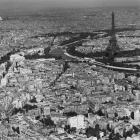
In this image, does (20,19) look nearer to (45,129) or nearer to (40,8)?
(40,8)

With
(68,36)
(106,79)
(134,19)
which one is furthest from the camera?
(134,19)

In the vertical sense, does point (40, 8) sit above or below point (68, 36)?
above

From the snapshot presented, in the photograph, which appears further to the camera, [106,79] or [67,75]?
[67,75]

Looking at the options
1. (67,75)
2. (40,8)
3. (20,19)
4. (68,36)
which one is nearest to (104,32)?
(68,36)

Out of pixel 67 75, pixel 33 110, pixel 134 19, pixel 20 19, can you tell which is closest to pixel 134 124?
pixel 33 110

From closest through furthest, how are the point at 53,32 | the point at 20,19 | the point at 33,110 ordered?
1. the point at 33,110
2. the point at 53,32
3. the point at 20,19

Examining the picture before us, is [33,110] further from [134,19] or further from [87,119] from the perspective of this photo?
[134,19]

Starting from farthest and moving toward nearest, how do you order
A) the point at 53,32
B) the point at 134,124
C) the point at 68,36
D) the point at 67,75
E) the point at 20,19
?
the point at 20,19 < the point at 53,32 < the point at 68,36 < the point at 67,75 < the point at 134,124

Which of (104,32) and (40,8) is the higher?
(40,8)

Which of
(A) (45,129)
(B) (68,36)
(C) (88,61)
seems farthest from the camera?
(B) (68,36)
